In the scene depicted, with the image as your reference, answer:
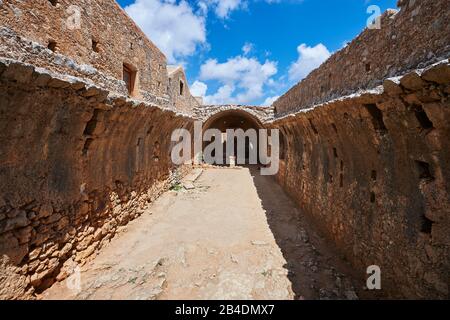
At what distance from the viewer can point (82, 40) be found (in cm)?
787

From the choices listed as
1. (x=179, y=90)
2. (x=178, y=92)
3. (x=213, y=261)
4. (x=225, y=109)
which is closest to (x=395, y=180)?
(x=213, y=261)

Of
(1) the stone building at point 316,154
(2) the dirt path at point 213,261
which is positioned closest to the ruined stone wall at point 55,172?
(1) the stone building at point 316,154

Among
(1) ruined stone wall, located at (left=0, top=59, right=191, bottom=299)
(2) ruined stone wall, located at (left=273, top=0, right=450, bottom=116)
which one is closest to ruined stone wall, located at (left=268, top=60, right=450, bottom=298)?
(2) ruined stone wall, located at (left=273, top=0, right=450, bottom=116)

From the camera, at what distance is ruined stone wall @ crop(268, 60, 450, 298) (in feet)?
7.12

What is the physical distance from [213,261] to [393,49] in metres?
4.67

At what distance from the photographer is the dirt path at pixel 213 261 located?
354 centimetres

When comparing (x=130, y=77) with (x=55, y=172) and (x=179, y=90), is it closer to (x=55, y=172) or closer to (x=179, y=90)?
(x=179, y=90)

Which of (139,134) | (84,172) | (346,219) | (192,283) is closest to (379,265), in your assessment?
(346,219)

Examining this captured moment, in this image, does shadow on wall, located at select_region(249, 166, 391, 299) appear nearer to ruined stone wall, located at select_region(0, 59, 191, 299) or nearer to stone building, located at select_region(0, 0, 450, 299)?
stone building, located at select_region(0, 0, 450, 299)

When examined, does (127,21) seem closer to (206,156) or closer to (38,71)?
(38,71)

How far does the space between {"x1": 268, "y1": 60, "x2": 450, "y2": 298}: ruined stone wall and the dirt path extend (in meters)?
0.66

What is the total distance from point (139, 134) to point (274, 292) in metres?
4.66

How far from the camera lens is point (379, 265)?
10.6ft

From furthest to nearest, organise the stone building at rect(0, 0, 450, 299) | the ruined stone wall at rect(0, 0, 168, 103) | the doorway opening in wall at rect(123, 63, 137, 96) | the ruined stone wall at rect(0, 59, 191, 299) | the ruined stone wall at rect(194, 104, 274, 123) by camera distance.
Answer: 1. the ruined stone wall at rect(194, 104, 274, 123)
2. the doorway opening in wall at rect(123, 63, 137, 96)
3. the ruined stone wall at rect(0, 0, 168, 103)
4. the ruined stone wall at rect(0, 59, 191, 299)
5. the stone building at rect(0, 0, 450, 299)
